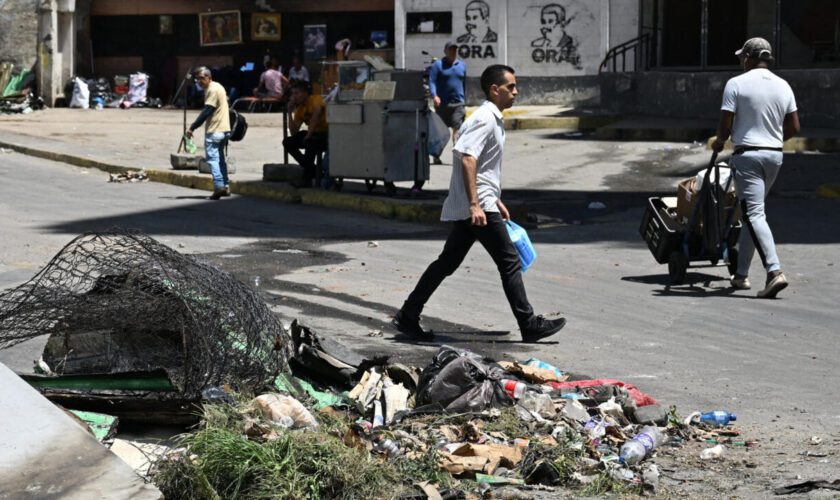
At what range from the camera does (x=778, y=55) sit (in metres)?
25.4

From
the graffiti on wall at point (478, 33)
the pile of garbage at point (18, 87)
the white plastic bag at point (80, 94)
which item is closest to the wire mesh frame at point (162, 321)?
the graffiti on wall at point (478, 33)

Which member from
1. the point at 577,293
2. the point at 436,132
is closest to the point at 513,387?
the point at 577,293

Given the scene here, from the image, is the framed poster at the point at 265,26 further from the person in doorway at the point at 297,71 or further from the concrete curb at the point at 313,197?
the concrete curb at the point at 313,197

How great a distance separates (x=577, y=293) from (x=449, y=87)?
388 inches

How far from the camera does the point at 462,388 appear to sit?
21.7ft

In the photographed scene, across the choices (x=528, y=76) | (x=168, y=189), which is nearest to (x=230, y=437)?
(x=168, y=189)

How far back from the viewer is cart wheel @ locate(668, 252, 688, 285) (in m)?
10.6

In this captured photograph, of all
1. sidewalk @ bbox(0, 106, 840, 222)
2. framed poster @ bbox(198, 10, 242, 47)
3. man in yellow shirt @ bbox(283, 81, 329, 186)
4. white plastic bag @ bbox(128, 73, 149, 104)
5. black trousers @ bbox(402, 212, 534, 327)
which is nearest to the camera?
black trousers @ bbox(402, 212, 534, 327)

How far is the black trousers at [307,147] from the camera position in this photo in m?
17.0

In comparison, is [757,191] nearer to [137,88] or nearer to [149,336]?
[149,336]

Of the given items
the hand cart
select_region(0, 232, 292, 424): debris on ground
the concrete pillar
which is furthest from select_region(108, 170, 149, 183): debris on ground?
the concrete pillar

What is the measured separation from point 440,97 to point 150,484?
609 inches

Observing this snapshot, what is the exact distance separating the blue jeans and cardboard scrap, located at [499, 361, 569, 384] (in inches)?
401

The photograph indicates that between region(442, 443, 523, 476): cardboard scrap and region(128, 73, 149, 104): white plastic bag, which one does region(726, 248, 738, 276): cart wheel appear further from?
region(128, 73, 149, 104): white plastic bag
